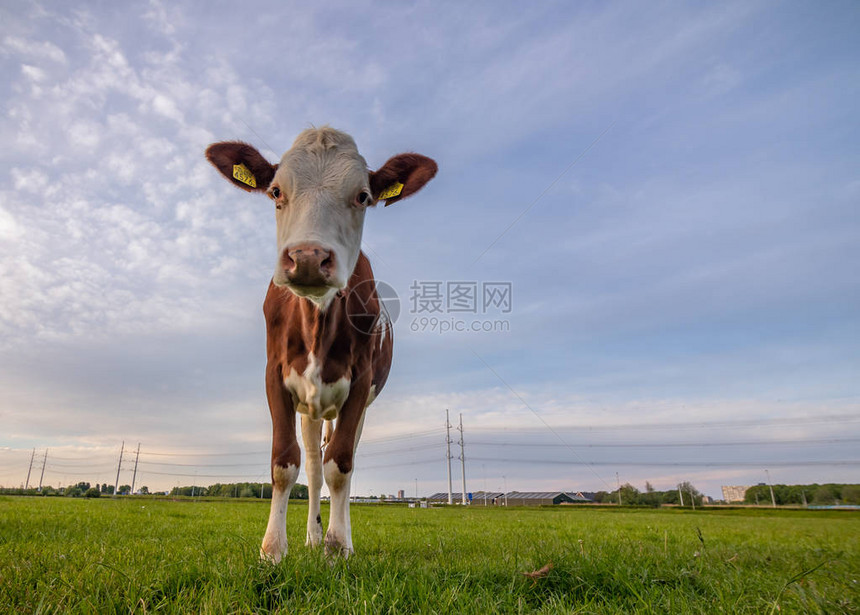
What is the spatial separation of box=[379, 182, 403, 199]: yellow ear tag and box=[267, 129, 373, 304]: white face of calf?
350 millimetres

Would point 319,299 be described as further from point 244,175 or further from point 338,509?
point 244,175

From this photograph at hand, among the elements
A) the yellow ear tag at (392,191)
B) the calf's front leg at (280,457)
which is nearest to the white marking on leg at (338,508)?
the calf's front leg at (280,457)

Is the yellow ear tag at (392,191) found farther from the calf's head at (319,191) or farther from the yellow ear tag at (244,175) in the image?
the yellow ear tag at (244,175)

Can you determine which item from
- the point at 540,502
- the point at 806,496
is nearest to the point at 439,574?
the point at 806,496

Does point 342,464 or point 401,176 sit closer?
point 342,464

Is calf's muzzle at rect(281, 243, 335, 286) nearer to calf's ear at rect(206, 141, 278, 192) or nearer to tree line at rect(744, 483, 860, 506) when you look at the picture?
calf's ear at rect(206, 141, 278, 192)

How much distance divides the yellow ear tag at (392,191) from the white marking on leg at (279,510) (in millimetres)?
2788

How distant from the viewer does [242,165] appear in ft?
16.9

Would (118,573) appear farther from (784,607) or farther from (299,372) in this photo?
(784,607)

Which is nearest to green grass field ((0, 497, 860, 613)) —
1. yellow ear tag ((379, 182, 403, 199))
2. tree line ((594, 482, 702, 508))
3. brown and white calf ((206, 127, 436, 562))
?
brown and white calf ((206, 127, 436, 562))

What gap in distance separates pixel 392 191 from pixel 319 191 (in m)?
1.08

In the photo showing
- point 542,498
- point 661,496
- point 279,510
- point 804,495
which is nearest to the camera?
point 279,510

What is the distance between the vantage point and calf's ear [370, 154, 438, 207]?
16.8 feet

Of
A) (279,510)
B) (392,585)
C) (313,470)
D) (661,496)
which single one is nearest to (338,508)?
(279,510)
